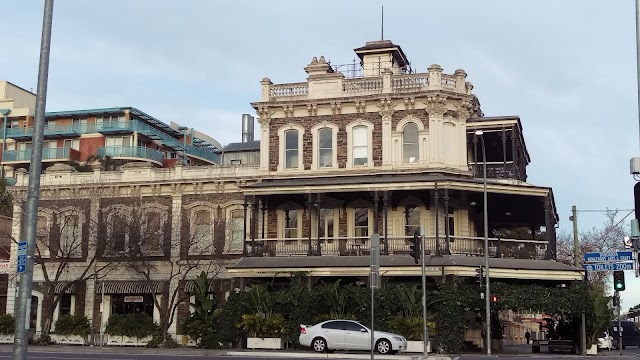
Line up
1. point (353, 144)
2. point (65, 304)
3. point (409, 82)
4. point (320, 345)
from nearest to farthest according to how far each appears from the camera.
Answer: point (320, 345) < point (409, 82) < point (353, 144) < point (65, 304)

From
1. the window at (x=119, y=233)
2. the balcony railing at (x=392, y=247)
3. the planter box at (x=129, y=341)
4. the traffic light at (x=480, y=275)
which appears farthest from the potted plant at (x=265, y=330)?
the window at (x=119, y=233)

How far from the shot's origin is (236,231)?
40.3 metres

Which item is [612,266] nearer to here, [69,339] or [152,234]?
[152,234]

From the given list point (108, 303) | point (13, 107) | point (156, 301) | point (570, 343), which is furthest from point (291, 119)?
point (13, 107)

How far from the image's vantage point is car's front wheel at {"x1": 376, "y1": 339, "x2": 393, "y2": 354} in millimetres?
29141

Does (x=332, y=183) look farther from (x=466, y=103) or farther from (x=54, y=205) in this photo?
(x=54, y=205)

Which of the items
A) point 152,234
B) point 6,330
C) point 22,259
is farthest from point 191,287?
point 22,259

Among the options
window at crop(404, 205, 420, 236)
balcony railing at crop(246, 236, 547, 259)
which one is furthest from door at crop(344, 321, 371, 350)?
window at crop(404, 205, 420, 236)

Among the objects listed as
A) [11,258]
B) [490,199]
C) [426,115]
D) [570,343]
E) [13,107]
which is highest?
[13,107]

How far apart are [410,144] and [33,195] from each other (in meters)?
26.8

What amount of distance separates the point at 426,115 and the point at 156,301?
15585 mm

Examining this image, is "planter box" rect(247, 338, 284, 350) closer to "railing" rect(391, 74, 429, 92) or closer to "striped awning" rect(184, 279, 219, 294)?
"striped awning" rect(184, 279, 219, 294)

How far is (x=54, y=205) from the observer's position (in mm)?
42406

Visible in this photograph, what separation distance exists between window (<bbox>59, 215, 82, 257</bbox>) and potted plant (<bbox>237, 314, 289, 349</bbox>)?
1268 cm
